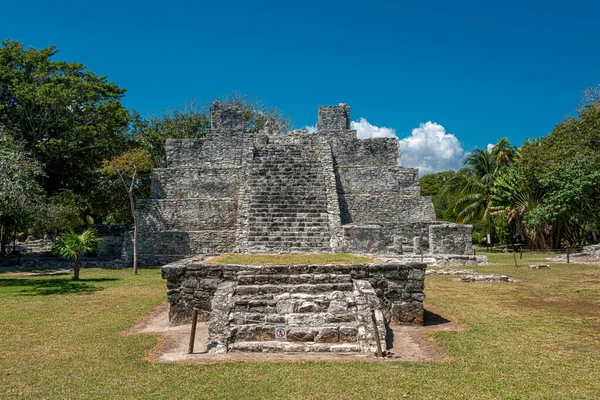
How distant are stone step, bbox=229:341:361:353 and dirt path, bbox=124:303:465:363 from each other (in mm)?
100

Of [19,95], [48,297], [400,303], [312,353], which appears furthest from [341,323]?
[19,95]

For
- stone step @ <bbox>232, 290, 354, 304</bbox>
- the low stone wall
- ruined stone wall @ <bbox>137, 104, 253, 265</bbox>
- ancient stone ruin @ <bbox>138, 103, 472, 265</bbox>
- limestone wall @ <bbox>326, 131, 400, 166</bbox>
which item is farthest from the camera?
limestone wall @ <bbox>326, 131, 400, 166</bbox>

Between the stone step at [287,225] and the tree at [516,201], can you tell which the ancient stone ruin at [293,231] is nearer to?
the stone step at [287,225]

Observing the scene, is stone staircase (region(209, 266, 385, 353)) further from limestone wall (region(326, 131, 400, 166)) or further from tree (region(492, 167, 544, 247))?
tree (region(492, 167, 544, 247))

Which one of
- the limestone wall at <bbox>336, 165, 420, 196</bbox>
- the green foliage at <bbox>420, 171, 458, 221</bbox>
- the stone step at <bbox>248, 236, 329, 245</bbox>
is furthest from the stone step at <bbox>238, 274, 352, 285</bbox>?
the green foliage at <bbox>420, 171, 458, 221</bbox>

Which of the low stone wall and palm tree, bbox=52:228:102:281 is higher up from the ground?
palm tree, bbox=52:228:102:281

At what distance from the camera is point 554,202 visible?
2073 centimetres

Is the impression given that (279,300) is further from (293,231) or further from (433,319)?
(293,231)

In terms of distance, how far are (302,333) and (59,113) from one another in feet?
53.2

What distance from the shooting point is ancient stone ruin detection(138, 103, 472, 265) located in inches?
585

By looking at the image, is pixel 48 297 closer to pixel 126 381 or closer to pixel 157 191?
pixel 126 381

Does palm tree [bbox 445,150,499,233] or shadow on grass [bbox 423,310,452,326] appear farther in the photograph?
palm tree [bbox 445,150,499,233]

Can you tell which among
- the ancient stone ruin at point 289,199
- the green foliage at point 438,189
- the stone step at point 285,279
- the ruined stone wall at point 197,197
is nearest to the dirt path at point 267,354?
the stone step at point 285,279

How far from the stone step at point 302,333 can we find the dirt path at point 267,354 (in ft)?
1.09
